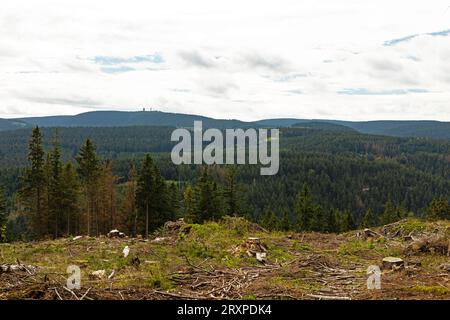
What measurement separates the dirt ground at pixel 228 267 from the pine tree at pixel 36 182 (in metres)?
19.2

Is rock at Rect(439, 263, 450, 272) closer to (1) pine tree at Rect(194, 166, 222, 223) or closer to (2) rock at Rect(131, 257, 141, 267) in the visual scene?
(2) rock at Rect(131, 257, 141, 267)

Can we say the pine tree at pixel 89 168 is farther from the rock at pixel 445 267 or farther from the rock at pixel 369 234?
the rock at pixel 445 267

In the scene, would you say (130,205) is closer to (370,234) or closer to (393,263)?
(370,234)

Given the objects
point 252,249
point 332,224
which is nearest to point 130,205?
point 332,224

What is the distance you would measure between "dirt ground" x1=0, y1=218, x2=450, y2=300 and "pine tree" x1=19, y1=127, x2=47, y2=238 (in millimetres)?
19218

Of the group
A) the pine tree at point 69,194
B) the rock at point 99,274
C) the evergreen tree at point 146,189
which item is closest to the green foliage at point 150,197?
the evergreen tree at point 146,189

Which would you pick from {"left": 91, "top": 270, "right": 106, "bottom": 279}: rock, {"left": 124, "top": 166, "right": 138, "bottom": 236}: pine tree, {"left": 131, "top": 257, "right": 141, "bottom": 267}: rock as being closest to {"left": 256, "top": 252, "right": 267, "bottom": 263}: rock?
{"left": 131, "top": 257, "right": 141, "bottom": 267}: rock

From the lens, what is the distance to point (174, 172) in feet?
578

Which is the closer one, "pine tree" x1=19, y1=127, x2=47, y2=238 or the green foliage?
"pine tree" x1=19, y1=127, x2=47, y2=238

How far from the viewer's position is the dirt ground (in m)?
10.4

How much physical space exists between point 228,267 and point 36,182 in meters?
29.4

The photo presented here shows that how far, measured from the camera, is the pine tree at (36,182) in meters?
36.7
